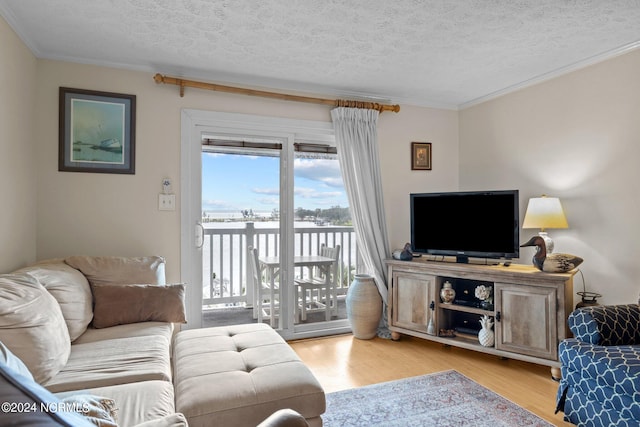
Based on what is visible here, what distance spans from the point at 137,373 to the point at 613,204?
10.9 ft

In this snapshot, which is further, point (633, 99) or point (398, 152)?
point (398, 152)

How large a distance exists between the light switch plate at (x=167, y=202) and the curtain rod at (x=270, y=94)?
863 mm

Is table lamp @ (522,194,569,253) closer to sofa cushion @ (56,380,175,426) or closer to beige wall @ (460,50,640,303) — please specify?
beige wall @ (460,50,640,303)

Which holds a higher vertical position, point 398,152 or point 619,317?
point 398,152

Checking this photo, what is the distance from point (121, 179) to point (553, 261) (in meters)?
3.40

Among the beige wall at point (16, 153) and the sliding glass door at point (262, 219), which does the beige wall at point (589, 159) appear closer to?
the sliding glass door at point (262, 219)

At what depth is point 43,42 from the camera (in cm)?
258

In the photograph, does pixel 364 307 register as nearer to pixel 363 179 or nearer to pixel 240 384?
pixel 363 179

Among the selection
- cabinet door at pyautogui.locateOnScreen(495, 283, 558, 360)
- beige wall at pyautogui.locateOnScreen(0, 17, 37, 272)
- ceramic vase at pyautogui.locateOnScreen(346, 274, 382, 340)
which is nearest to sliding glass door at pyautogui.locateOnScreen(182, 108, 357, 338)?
ceramic vase at pyautogui.locateOnScreen(346, 274, 382, 340)

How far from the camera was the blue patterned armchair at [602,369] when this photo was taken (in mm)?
1729

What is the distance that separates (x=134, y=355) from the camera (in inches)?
72.7

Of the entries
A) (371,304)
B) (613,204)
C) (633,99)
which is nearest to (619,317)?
(613,204)

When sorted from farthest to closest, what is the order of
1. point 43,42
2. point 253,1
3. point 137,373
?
1. point 43,42
2. point 253,1
3. point 137,373

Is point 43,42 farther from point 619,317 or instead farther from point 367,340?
point 619,317
